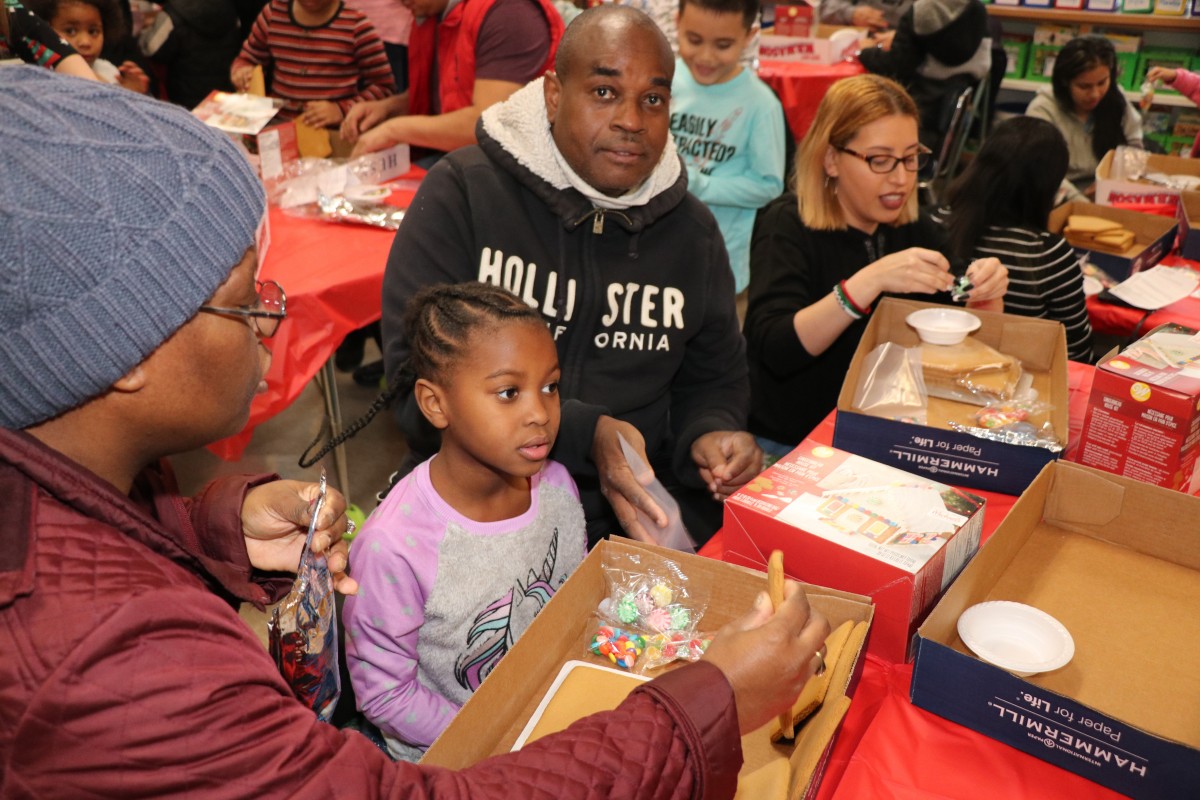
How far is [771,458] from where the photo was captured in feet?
8.46

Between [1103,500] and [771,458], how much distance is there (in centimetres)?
105

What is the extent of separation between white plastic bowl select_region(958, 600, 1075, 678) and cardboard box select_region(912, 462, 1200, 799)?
25 mm

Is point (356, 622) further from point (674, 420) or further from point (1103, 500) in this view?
point (1103, 500)

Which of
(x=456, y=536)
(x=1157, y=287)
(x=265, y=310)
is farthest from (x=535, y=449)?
(x=1157, y=287)

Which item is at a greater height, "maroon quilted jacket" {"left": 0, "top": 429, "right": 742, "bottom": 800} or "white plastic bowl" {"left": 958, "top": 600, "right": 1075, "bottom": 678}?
"maroon quilted jacket" {"left": 0, "top": 429, "right": 742, "bottom": 800}

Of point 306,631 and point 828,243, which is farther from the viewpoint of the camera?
point 828,243

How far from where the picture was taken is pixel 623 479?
1.68 meters

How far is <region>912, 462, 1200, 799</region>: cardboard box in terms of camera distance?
1158 mm

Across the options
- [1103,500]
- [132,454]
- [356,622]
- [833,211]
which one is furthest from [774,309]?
[132,454]

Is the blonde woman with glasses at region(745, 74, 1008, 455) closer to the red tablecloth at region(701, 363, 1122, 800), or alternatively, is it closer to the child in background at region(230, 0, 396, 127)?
the red tablecloth at region(701, 363, 1122, 800)

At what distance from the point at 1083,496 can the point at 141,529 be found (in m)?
1.47

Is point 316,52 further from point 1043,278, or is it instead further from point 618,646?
point 618,646

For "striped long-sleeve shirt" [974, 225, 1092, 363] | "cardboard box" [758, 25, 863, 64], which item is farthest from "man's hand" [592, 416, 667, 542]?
"cardboard box" [758, 25, 863, 64]

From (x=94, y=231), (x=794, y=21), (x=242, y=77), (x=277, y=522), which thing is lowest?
(x=277, y=522)
